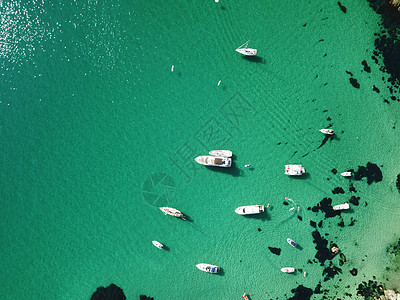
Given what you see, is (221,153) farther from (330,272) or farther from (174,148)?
(330,272)

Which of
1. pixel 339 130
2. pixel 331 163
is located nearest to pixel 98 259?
pixel 331 163

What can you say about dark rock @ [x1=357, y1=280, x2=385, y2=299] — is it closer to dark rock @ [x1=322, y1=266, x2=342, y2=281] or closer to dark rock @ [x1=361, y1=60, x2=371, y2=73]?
dark rock @ [x1=322, y1=266, x2=342, y2=281]

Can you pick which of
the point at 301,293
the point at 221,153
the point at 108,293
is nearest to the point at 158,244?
the point at 108,293

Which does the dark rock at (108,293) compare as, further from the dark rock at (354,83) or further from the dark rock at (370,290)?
the dark rock at (354,83)

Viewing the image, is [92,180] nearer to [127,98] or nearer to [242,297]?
[127,98]

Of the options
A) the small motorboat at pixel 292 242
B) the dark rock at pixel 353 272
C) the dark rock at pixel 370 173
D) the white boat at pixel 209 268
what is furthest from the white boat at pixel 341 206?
the white boat at pixel 209 268
